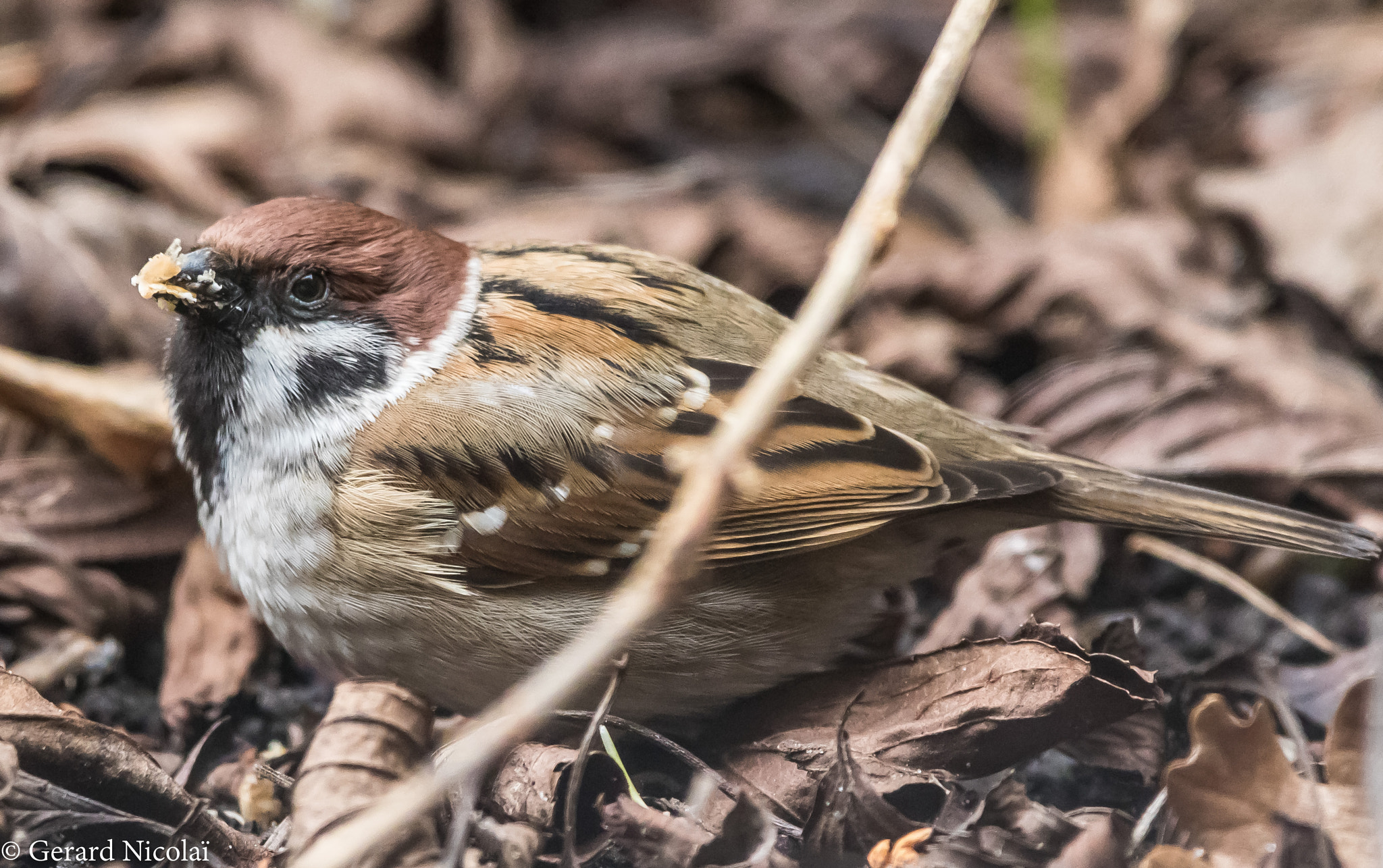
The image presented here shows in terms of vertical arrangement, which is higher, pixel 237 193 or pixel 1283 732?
pixel 237 193

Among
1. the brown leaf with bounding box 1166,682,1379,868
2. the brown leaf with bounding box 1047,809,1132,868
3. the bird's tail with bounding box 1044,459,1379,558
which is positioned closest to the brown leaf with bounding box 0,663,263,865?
the brown leaf with bounding box 1047,809,1132,868

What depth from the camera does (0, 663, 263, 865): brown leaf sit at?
243cm

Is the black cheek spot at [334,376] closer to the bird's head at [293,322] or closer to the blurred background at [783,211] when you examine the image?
the bird's head at [293,322]

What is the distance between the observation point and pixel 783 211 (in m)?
5.01

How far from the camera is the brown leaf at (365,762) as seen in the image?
7.47 ft

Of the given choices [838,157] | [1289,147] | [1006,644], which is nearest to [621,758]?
[1006,644]

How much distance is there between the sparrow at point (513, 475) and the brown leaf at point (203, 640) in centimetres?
39

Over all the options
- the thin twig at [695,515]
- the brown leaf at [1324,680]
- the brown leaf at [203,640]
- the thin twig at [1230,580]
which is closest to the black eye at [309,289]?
the brown leaf at [203,640]

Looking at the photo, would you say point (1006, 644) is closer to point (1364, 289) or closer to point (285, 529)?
point (285, 529)

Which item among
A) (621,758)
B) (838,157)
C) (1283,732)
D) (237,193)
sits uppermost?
(838,157)

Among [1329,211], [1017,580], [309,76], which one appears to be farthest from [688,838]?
[309,76]

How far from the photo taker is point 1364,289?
4.10 m

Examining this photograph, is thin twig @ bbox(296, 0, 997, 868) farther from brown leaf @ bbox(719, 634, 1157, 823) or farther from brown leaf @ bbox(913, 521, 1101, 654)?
brown leaf @ bbox(913, 521, 1101, 654)

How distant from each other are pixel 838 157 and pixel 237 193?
257 cm
